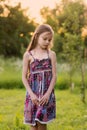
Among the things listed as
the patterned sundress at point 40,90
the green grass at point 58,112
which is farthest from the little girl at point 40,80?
the green grass at point 58,112

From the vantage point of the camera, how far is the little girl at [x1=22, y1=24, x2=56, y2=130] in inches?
206

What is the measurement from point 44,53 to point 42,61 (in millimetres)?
107

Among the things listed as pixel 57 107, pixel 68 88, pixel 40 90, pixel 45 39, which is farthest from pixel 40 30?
pixel 68 88

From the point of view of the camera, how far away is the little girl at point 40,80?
5.23 meters

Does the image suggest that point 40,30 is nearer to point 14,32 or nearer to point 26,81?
point 26,81

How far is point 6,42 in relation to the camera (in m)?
41.1

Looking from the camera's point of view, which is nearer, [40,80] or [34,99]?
[34,99]

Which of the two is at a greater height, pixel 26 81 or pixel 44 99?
pixel 26 81

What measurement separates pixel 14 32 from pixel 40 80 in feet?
122

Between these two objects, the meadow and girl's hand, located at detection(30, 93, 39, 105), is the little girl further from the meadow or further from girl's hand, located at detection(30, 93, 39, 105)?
the meadow

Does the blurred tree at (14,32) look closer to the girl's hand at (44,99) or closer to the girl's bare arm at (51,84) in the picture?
the girl's bare arm at (51,84)

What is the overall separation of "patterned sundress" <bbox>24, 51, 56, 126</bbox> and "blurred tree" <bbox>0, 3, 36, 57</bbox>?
3306cm

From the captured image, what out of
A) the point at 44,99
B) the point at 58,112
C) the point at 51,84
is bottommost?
the point at 58,112

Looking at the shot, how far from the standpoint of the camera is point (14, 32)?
42312 millimetres
